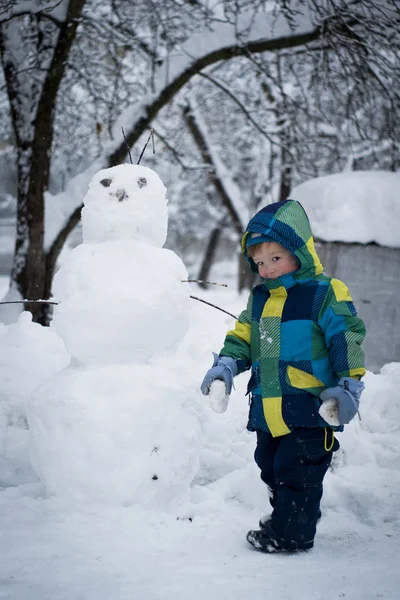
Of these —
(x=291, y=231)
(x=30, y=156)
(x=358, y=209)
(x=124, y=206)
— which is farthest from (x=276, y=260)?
(x=30, y=156)

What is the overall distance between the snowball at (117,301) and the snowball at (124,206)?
0.08m

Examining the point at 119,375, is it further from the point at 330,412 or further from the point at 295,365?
the point at 330,412

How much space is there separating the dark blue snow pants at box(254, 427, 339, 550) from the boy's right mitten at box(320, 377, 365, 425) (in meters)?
0.24

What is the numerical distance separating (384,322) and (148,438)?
388 centimetres

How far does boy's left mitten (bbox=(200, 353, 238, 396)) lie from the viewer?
2.28 metres

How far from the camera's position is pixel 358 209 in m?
5.47

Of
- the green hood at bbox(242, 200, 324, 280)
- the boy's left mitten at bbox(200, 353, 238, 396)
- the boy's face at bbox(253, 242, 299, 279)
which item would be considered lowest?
the boy's left mitten at bbox(200, 353, 238, 396)

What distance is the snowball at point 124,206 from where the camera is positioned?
2.54 m

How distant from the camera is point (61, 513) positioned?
226cm

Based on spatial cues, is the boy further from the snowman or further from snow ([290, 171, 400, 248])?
snow ([290, 171, 400, 248])

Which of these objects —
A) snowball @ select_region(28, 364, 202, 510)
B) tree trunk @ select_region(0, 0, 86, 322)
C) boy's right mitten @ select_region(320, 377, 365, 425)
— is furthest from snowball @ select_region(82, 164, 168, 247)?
tree trunk @ select_region(0, 0, 86, 322)

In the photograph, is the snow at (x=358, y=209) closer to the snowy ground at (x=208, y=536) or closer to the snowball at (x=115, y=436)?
the snowy ground at (x=208, y=536)

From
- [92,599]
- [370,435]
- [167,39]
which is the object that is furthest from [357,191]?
[92,599]

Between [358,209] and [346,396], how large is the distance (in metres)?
3.87
